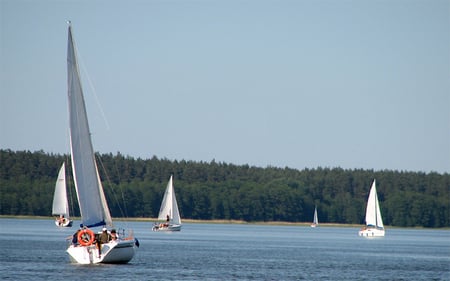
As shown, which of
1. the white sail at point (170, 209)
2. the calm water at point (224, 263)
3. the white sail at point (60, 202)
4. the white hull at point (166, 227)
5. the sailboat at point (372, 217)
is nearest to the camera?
the calm water at point (224, 263)

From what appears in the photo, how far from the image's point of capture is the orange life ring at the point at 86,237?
209ft

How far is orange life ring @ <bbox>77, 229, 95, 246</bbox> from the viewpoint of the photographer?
6381 cm

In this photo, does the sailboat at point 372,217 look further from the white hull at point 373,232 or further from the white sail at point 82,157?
the white sail at point 82,157

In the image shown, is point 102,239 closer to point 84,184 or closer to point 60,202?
point 84,184

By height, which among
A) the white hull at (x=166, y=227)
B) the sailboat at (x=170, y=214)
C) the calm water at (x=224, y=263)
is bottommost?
the calm water at (x=224, y=263)

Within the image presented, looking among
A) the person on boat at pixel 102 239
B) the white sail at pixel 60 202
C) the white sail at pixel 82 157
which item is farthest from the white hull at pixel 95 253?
the white sail at pixel 60 202

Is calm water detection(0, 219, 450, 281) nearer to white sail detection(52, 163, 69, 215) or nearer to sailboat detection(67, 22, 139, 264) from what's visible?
sailboat detection(67, 22, 139, 264)

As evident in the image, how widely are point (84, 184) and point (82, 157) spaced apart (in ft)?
5.52

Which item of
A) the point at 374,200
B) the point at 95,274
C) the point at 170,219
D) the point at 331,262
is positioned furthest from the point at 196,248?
the point at 374,200

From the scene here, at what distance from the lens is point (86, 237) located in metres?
64.2

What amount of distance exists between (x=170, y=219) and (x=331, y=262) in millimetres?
62389

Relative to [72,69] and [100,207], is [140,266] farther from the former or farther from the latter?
[72,69]

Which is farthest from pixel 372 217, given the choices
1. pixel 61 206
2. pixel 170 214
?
pixel 61 206

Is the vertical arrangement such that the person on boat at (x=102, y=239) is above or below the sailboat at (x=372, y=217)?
below
